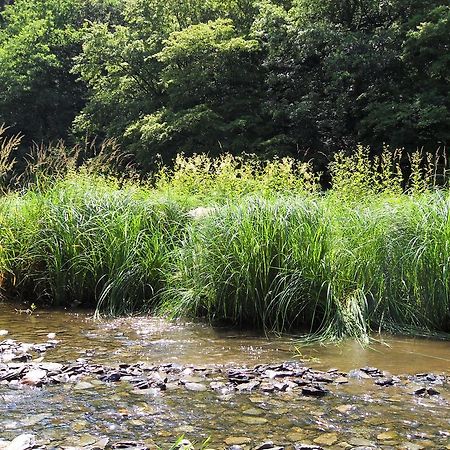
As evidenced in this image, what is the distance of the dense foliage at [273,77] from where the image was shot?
1741cm

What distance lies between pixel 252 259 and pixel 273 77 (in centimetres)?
1497

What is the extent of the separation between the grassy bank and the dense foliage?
11163 mm

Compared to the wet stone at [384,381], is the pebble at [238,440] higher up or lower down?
lower down

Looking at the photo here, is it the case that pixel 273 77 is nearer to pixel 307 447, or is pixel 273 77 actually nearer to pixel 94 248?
pixel 94 248

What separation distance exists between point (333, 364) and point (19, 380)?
2056 mm

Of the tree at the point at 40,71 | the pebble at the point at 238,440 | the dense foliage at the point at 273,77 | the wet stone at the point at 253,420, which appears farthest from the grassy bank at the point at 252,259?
the tree at the point at 40,71

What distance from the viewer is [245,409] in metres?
3.10

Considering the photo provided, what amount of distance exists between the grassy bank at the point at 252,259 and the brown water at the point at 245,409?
0.55 metres

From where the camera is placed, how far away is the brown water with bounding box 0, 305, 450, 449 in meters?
2.75

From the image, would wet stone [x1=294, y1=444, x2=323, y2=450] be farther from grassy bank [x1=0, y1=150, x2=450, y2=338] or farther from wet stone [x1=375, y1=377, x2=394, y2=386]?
grassy bank [x1=0, y1=150, x2=450, y2=338]

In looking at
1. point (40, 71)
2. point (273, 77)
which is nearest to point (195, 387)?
point (273, 77)

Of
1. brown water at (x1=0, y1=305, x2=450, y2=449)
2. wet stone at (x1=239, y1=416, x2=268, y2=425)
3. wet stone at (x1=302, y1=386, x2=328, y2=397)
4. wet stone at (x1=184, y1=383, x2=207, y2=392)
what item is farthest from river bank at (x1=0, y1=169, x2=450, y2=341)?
wet stone at (x1=239, y1=416, x2=268, y2=425)

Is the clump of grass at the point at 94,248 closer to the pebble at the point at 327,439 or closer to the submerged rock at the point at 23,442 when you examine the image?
the submerged rock at the point at 23,442

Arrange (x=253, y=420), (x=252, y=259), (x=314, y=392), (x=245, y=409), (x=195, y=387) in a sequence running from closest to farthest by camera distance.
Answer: (x=253, y=420)
(x=245, y=409)
(x=314, y=392)
(x=195, y=387)
(x=252, y=259)
